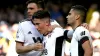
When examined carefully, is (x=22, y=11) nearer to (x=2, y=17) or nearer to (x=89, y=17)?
(x=2, y=17)

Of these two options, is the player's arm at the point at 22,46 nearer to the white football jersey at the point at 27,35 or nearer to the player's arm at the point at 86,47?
the white football jersey at the point at 27,35

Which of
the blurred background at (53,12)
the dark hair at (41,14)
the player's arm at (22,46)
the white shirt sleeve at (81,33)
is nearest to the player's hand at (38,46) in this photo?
the player's arm at (22,46)

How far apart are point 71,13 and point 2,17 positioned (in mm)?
10297

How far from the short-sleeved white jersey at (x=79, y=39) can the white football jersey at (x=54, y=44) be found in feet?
0.76

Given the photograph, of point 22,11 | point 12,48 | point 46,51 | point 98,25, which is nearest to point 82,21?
point 46,51

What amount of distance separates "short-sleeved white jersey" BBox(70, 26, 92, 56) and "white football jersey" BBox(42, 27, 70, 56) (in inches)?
9.1

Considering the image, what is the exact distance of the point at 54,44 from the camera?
6977 mm

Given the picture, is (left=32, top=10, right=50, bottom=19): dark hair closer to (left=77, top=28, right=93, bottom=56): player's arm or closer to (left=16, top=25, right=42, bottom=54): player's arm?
(left=16, top=25, right=42, bottom=54): player's arm

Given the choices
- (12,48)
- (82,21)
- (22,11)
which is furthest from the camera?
(22,11)

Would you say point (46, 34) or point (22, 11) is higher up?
point (22, 11)

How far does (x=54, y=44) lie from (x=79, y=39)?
41 cm

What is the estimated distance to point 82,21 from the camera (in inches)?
275

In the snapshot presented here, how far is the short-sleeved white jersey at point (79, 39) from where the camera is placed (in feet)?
22.0

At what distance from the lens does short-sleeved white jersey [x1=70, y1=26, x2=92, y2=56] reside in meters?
6.70
